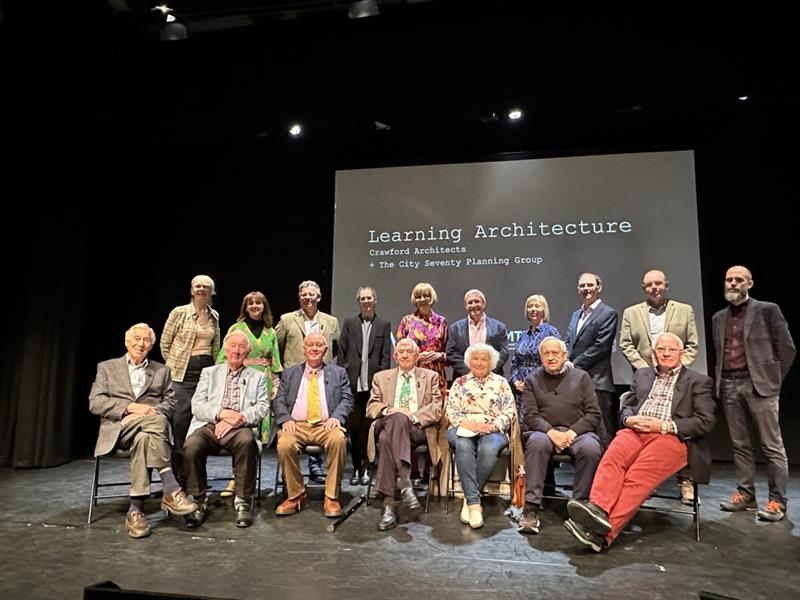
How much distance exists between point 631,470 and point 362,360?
203cm

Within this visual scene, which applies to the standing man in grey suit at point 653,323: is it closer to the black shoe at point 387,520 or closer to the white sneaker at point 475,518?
the white sneaker at point 475,518

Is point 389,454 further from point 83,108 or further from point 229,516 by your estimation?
point 83,108

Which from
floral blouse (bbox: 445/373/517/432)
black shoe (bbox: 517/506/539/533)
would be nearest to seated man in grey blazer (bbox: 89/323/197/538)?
floral blouse (bbox: 445/373/517/432)

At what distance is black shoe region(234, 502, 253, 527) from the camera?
3102mm

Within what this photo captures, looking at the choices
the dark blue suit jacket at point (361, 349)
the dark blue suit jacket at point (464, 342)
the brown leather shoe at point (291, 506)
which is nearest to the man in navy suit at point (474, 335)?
the dark blue suit jacket at point (464, 342)

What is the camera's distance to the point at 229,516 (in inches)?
130

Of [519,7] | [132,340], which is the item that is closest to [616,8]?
[519,7]

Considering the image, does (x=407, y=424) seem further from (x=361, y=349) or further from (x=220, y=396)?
(x=220, y=396)

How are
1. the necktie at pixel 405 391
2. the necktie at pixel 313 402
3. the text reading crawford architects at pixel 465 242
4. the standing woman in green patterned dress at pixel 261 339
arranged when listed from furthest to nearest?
the text reading crawford architects at pixel 465 242, the standing woman in green patterned dress at pixel 261 339, the necktie at pixel 405 391, the necktie at pixel 313 402

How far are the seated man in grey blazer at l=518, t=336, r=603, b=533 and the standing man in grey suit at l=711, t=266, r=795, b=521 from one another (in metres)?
0.91

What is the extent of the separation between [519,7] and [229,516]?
13.0ft

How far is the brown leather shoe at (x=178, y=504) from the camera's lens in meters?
3.04

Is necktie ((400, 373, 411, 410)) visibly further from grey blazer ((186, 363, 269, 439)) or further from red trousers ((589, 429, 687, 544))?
red trousers ((589, 429, 687, 544))

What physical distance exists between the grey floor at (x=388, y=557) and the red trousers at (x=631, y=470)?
20cm
